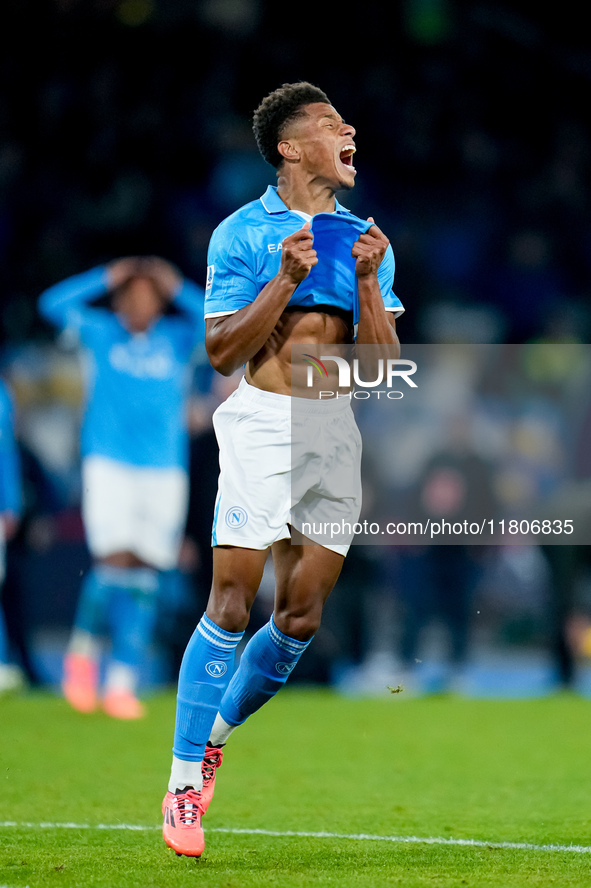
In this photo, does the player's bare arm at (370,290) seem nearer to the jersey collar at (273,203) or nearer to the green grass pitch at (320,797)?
the jersey collar at (273,203)

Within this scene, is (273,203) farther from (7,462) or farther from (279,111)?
(7,462)

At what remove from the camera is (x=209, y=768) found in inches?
162

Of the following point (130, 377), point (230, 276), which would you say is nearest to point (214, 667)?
point (230, 276)

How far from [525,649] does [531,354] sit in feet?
11.3

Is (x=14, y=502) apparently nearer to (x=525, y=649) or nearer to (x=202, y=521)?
(x=202, y=521)

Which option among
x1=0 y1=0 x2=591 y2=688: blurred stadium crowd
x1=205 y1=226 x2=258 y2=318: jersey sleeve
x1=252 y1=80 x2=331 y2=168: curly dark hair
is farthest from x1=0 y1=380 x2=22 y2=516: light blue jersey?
x1=205 y1=226 x2=258 y2=318: jersey sleeve

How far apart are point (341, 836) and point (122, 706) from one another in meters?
3.78

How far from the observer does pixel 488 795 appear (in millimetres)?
5273

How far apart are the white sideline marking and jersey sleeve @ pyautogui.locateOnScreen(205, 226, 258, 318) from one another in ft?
6.25

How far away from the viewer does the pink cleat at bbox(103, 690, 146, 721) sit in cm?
779

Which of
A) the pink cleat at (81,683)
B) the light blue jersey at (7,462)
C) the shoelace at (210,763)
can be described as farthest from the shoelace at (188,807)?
the light blue jersey at (7,462)

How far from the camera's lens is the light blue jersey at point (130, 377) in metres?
8.45

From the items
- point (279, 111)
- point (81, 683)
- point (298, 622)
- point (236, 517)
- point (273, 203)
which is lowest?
point (81, 683)

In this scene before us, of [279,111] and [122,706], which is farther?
[122,706]
